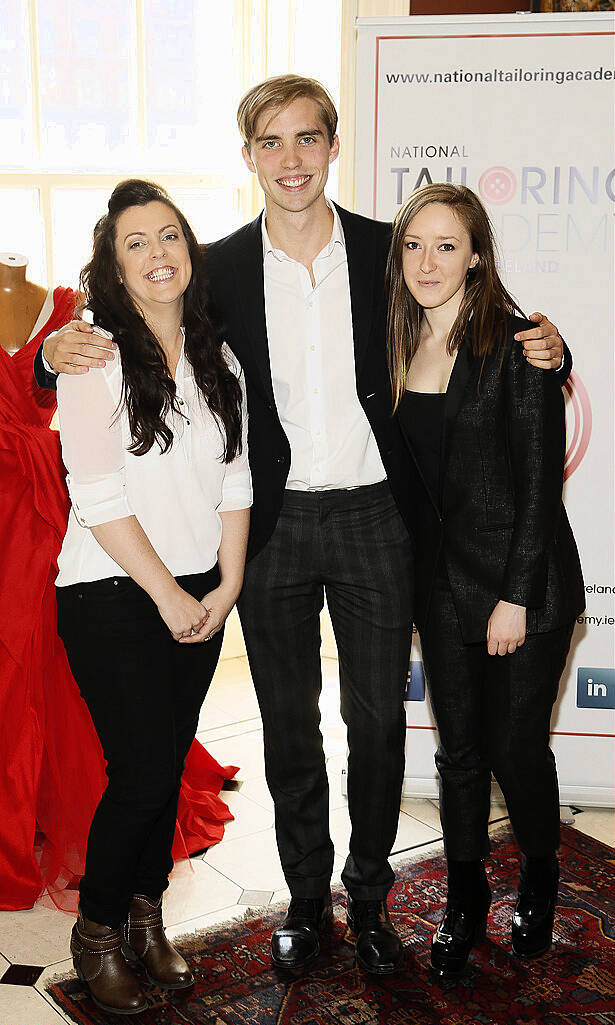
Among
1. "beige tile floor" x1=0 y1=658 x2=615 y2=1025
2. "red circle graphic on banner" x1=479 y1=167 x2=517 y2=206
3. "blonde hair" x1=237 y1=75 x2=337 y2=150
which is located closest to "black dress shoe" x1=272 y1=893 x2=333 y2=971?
"beige tile floor" x1=0 y1=658 x2=615 y2=1025

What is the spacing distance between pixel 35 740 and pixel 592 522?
1543 mm

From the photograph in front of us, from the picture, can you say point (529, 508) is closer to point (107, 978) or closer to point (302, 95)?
point (302, 95)

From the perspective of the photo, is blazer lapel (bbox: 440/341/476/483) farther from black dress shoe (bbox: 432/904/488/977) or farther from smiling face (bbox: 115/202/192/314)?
black dress shoe (bbox: 432/904/488/977)

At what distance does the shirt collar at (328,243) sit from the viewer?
213cm

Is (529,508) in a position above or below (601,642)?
above

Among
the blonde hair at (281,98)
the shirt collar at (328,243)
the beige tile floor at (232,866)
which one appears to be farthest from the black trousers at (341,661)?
the blonde hair at (281,98)

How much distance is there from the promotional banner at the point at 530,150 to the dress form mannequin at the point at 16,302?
887mm

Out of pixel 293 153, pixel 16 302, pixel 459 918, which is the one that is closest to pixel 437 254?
pixel 293 153

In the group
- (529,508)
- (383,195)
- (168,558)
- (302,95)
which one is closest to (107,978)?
(168,558)

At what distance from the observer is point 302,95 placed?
2.07 metres

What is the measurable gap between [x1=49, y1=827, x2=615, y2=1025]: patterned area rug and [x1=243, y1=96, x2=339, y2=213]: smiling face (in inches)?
62.6

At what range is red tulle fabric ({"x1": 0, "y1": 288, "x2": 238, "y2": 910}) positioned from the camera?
2553 millimetres

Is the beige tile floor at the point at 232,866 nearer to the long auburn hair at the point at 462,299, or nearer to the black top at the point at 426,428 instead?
the black top at the point at 426,428

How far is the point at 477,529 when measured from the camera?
2.04 meters
